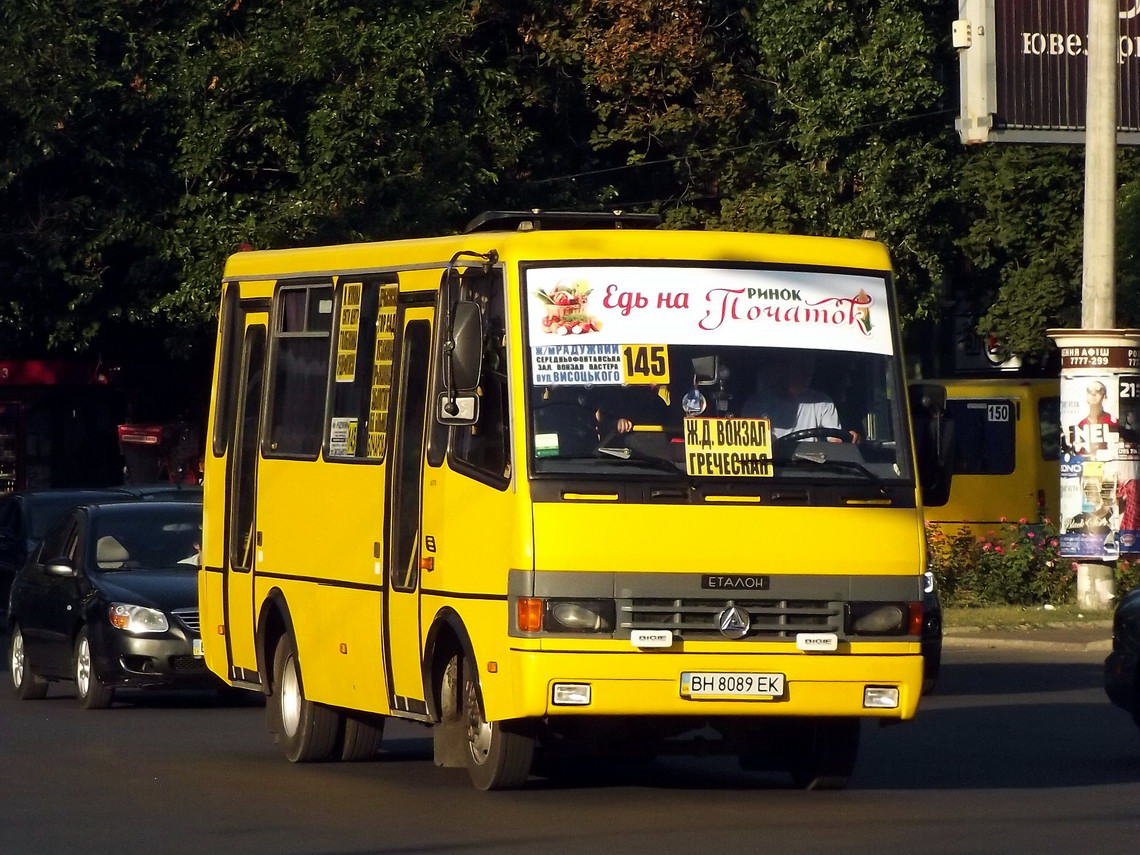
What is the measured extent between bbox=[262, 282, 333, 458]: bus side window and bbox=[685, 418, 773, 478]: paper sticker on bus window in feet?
9.43

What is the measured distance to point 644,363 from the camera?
11.0 metres

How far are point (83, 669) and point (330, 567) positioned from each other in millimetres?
5191

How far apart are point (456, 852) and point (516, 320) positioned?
263 centimetres

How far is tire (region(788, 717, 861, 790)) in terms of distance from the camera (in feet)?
38.1

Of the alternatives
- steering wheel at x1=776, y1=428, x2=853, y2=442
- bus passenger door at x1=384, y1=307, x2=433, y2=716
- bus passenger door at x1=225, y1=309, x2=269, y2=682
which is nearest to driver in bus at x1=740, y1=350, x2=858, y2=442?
steering wheel at x1=776, y1=428, x2=853, y2=442

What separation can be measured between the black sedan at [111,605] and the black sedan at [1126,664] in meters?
6.53

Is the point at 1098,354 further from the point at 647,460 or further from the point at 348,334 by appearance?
the point at 647,460

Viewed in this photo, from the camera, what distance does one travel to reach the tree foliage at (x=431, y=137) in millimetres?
31312

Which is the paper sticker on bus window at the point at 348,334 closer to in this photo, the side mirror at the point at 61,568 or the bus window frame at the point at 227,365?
the bus window frame at the point at 227,365

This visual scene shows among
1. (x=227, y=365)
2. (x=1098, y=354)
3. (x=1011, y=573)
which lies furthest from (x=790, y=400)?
(x=1011, y=573)

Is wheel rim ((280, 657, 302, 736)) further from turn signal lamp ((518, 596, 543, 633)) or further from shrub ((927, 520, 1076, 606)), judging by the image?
shrub ((927, 520, 1076, 606))

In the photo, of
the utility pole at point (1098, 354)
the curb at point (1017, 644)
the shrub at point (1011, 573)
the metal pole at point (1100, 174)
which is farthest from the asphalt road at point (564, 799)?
the shrub at point (1011, 573)

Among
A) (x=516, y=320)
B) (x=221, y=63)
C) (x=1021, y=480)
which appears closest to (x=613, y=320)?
(x=516, y=320)

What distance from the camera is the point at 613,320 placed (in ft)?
36.2
